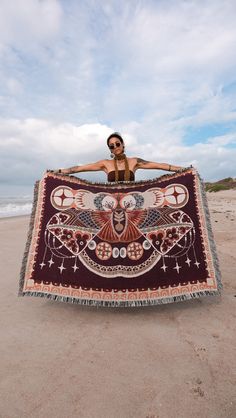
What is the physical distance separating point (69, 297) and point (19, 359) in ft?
2.67

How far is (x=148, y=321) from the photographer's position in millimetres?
2809

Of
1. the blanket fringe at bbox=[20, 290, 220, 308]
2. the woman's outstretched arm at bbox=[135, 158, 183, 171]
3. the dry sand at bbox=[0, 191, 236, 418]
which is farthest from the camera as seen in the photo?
the woman's outstretched arm at bbox=[135, 158, 183, 171]

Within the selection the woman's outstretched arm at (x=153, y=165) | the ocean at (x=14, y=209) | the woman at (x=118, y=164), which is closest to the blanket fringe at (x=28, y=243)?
the woman at (x=118, y=164)

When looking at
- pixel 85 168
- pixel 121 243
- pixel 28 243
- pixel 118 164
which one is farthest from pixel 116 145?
pixel 28 243

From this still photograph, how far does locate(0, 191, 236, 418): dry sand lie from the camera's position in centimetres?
176

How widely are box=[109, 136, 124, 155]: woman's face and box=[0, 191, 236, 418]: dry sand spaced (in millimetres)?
2044

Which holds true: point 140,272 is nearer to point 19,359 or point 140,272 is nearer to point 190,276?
point 190,276

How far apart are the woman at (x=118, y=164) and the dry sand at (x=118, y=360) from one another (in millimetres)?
1741

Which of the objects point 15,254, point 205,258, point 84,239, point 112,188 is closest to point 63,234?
point 84,239

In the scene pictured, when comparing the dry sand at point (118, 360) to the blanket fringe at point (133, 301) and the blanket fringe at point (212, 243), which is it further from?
the blanket fringe at point (212, 243)

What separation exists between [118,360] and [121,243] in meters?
1.27

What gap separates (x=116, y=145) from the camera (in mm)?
4020

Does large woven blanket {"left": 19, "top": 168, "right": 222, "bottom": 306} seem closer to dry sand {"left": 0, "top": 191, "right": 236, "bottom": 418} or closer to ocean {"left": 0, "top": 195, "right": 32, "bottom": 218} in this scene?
dry sand {"left": 0, "top": 191, "right": 236, "bottom": 418}

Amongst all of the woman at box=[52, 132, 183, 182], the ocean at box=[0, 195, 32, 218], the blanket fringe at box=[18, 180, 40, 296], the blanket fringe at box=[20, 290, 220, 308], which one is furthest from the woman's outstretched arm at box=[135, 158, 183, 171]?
the ocean at box=[0, 195, 32, 218]
